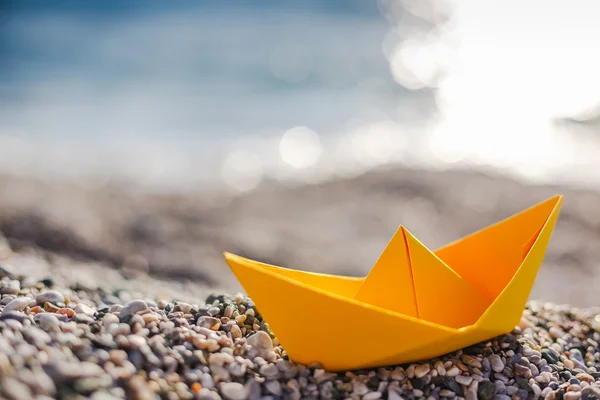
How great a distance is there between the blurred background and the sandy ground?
0.07ft

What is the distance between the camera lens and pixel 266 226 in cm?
486

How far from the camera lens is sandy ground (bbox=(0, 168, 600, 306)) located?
3.68 meters

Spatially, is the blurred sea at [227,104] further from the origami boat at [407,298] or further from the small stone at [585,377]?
the small stone at [585,377]

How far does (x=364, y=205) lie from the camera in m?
5.28

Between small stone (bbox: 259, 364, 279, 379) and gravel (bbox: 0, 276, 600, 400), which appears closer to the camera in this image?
gravel (bbox: 0, 276, 600, 400)

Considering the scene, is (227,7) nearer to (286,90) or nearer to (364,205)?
(286,90)

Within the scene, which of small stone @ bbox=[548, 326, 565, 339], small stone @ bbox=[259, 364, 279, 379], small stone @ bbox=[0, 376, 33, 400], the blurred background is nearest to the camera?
small stone @ bbox=[0, 376, 33, 400]

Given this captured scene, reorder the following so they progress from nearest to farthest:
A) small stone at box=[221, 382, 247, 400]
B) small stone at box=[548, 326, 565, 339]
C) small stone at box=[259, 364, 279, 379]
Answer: small stone at box=[221, 382, 247, 400]
small stone at box=[259, 364, 279, 379]
small stone at box=[548, 326, 565, 339]

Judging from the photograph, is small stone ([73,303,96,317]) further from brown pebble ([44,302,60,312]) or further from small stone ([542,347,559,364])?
small stone ([542,347,559,364])

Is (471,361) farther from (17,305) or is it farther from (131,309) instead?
(17,305)

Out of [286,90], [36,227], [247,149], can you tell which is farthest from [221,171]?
[286,90]

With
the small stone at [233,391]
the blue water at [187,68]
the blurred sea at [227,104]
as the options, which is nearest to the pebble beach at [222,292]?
the small stone at [233,391]

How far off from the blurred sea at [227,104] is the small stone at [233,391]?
14.1 ft

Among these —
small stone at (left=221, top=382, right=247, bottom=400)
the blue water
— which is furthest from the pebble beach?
the blue water
